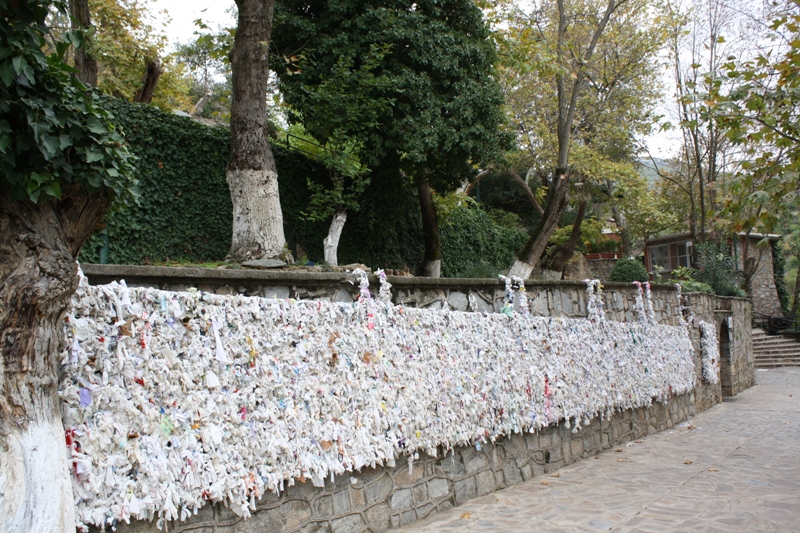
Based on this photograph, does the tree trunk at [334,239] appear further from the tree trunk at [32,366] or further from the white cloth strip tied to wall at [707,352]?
the white cloth strip tied to wall at [707,352]

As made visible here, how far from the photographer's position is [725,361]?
1502 centimetres

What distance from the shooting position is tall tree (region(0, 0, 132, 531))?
2.53 metres

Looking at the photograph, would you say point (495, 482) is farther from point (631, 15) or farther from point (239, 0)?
point (631, 15)

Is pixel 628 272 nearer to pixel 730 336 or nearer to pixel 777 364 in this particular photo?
pixel 777 364

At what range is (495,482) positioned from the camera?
6.04 m

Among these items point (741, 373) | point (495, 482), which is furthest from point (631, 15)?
point (495, 482)

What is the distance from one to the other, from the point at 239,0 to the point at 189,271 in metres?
5.88

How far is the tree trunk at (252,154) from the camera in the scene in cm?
741

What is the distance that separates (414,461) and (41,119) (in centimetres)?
364

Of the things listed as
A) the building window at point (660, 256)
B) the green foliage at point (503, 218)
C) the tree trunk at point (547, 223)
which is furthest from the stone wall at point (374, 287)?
the building window at point (660, 256)

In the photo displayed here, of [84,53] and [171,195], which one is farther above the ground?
[84,53]

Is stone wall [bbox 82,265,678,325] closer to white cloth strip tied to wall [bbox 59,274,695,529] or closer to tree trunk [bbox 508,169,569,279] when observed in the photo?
white cloth strip tied to wall [bbox 59,274,695,529]

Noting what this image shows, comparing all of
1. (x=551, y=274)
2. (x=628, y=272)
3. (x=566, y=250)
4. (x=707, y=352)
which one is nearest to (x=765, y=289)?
(x=628, y=272)

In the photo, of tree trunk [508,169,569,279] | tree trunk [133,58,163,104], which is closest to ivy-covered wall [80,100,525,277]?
tree trunk [133,58,163,104]
